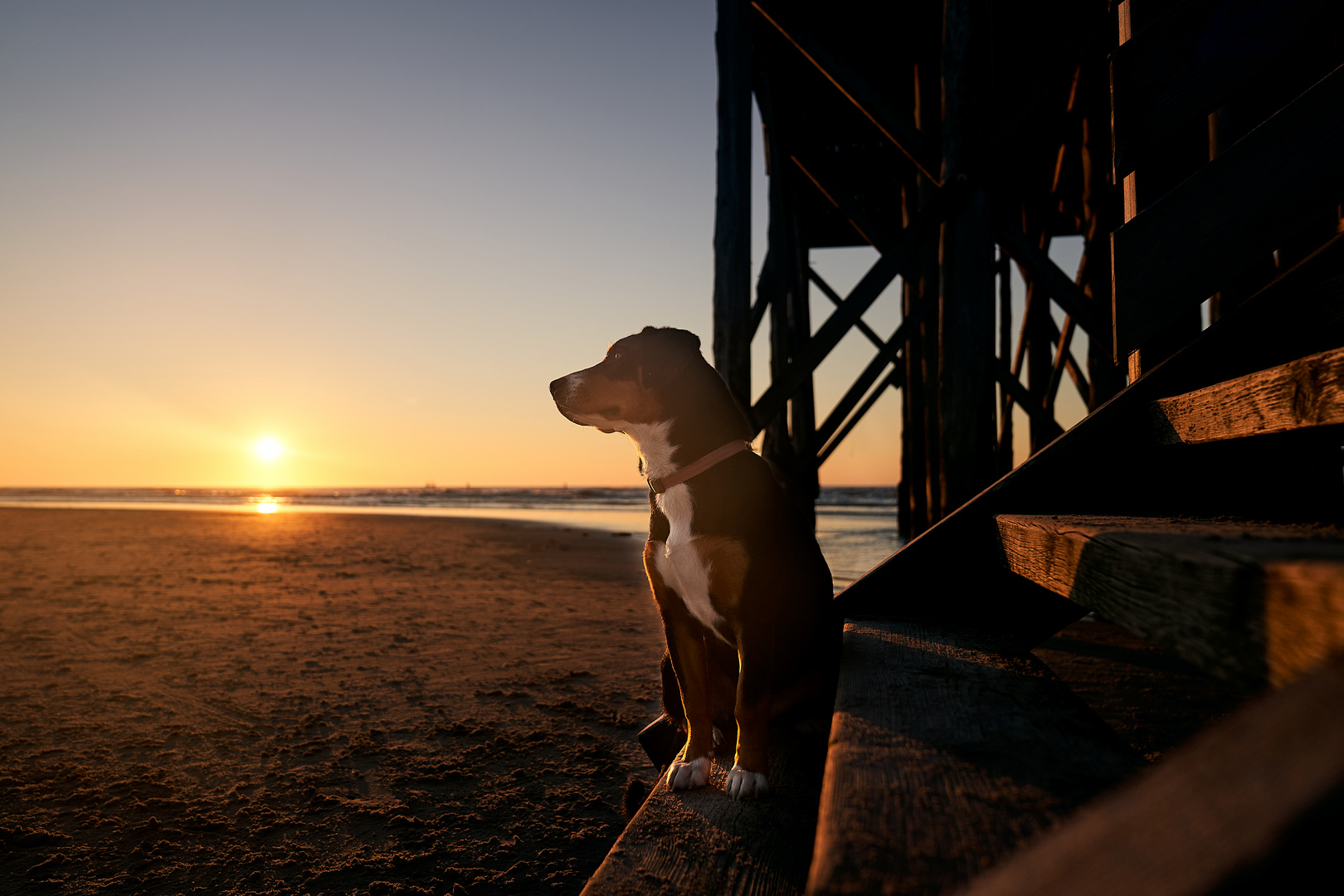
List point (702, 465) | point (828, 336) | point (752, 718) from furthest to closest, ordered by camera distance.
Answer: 1. point (828, 336)
2. point (702, 465)
3. point (752, 718)

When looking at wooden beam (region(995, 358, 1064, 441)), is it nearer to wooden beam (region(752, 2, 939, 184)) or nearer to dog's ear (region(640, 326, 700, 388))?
wooden beam (region(752, 2, 939, 184))

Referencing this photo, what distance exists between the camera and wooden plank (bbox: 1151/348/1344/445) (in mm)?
1128

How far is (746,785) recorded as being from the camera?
4.99 feet

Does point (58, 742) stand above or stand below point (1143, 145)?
below

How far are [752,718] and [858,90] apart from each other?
9.94 feet

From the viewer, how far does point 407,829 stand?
7.59 ft

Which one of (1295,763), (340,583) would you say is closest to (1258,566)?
(1295,763)

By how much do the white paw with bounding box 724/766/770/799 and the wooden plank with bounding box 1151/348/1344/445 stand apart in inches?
49.4

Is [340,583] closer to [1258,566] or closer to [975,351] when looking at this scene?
[975,351]

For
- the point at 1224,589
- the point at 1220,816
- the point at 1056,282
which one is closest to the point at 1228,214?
the point at 1224,589

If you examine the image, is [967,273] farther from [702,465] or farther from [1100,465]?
[702,465]

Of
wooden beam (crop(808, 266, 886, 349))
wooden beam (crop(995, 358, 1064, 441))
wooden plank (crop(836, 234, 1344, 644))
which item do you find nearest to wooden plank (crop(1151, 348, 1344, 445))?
wooden plank (crop(836, 234, 1344, 644))

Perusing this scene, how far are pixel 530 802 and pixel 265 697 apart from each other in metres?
1.98

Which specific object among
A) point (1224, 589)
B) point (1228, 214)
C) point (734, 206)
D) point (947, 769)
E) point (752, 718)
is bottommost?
point (752, 718)
